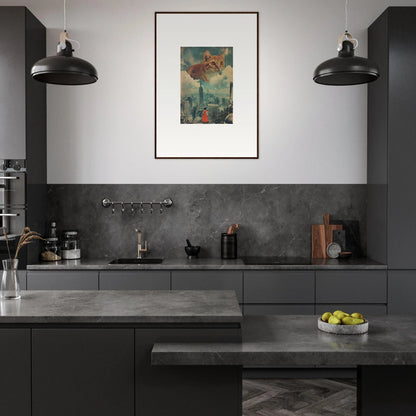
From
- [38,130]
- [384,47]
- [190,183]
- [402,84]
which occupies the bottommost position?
[190,183]

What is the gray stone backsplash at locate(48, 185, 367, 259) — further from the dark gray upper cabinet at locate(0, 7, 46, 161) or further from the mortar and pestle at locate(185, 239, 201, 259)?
the dark gray upper cabinet at locate(0, 7, 46, 161)

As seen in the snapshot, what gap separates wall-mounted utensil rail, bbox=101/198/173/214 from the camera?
17.0ft

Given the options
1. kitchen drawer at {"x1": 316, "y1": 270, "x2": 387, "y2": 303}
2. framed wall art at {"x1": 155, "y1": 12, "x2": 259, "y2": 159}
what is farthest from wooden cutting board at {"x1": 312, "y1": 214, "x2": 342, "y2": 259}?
framed wall art at {"x1": 155, "y1": 12, "x2": 259, "y2": 159}

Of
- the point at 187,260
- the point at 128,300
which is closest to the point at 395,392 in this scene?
the point at 128,300

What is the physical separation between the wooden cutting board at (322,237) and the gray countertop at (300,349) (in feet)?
7.84

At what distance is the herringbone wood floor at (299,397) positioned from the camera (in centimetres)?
383

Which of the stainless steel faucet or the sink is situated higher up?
the stainless steel faucet

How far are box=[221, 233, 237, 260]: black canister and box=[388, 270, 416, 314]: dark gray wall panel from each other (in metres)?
1.45

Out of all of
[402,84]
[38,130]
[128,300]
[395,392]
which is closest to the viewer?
[395,392]

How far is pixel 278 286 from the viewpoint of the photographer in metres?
4.53

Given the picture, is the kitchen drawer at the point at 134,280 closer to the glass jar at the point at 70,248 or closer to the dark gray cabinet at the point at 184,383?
the glass jar at the point at 70,248

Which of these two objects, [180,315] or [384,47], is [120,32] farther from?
[180,315]

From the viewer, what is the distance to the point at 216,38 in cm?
517

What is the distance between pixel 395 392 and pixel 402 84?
9.58ft
